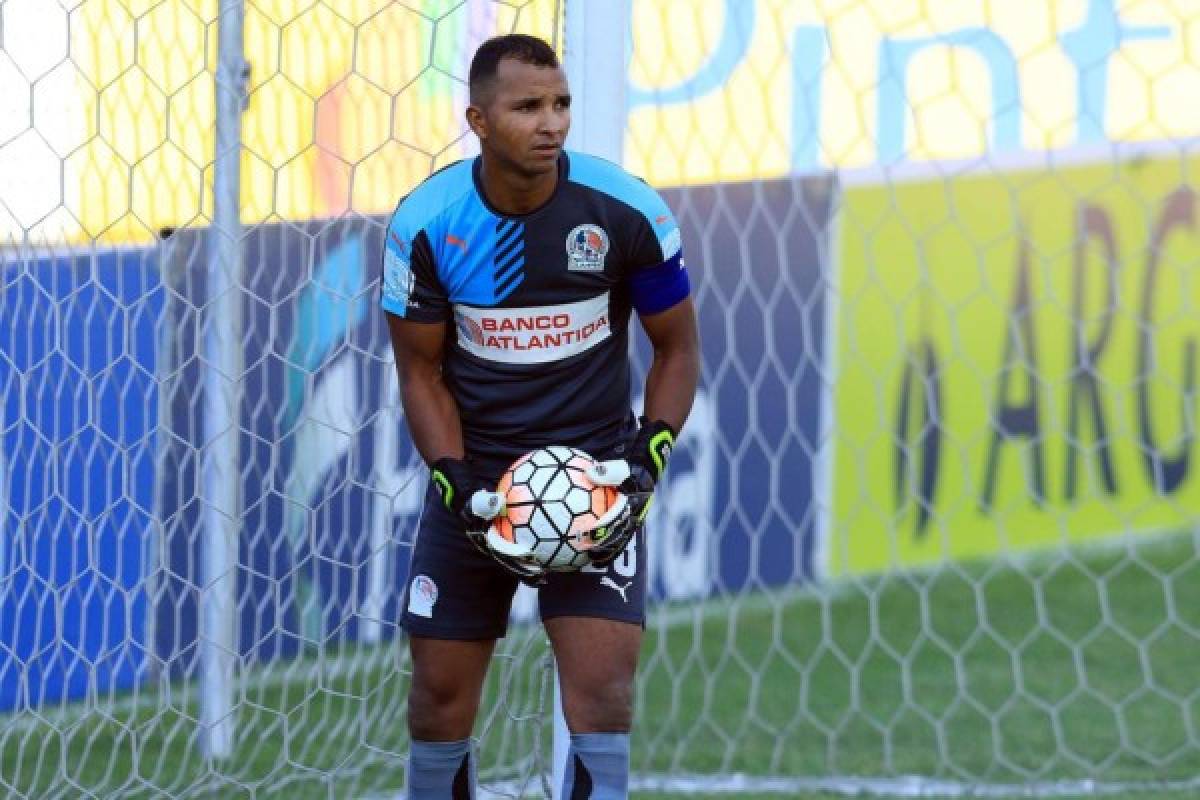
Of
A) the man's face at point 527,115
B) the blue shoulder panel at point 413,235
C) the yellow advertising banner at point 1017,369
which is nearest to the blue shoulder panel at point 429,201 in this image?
the blue shoulder panel at point 413,235

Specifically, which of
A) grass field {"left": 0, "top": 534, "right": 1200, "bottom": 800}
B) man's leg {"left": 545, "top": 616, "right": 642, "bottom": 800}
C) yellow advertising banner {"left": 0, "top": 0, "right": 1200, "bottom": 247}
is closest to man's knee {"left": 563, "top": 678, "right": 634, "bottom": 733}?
man's leg {"left": 545, "top": 616, "right": 642, "bottom": 800}

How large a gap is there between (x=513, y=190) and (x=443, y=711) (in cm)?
86

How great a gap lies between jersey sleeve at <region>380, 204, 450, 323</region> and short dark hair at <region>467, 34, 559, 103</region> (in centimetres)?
23

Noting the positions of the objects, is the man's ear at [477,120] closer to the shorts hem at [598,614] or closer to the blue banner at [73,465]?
the shorts hem at [598,614]

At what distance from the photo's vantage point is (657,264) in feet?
9.98

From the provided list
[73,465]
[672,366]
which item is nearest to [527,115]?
[672,366]

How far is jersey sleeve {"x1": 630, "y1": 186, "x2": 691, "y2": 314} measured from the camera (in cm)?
303

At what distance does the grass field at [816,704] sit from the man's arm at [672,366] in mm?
829

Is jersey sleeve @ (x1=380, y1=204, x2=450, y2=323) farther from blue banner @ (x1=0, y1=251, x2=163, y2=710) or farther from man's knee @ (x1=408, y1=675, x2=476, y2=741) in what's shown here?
blue banner @ (x1=0, y1=251, x2=163, y2=710)

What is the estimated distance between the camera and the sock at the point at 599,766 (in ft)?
9.81

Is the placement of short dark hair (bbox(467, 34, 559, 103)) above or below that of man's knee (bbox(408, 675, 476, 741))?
above

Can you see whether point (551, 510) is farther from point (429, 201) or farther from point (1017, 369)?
point (1017, 369)

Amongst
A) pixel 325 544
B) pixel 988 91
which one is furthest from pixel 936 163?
pixel 325 544

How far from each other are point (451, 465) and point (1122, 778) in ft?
6.73
